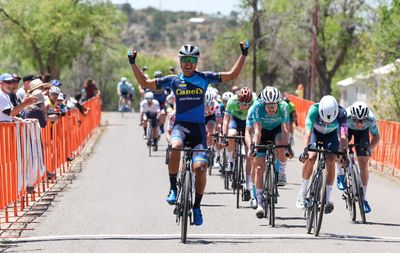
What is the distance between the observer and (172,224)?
13539 millimetres

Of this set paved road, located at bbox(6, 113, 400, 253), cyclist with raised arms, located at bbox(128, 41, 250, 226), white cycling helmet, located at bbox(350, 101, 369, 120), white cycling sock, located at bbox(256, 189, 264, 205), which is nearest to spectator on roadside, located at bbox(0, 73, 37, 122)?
paved road, located at bbox(6, 113, 400, 253)

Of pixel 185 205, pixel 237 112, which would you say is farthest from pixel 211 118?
pixel 185 205

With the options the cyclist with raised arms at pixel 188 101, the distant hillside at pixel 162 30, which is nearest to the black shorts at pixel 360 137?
the cyclist with raised arms at pixel 188 101

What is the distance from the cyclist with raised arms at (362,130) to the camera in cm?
1449

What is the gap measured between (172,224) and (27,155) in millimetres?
2686

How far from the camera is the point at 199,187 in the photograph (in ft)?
40.5

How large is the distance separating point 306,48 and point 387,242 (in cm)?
5595

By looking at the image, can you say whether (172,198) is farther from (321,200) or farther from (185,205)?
(321,200)

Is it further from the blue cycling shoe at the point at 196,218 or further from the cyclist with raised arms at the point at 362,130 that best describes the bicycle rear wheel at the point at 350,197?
the blue cycling shoe at the point at 196,218

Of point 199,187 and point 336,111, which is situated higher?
point 336,111

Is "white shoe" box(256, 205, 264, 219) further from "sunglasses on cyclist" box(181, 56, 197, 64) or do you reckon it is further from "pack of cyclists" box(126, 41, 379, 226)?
"sunglasses on cyclist" box(181, 56, 197, 64)

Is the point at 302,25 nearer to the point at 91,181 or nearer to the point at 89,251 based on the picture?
the point at 91,181

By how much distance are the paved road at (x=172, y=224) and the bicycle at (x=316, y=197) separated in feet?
0.60

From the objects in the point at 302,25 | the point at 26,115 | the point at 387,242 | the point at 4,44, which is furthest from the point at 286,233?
the point at 302,25
